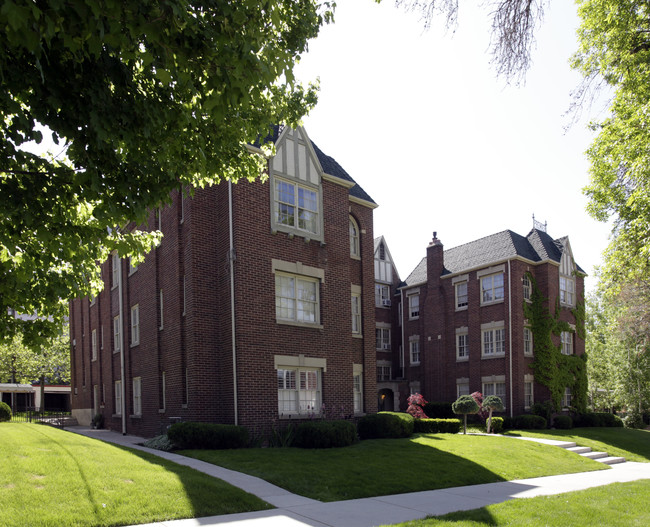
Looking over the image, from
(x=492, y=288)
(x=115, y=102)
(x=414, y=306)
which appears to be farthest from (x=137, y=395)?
(x=414, y=306)

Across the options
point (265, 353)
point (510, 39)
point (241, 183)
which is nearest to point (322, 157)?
point (241, 183)

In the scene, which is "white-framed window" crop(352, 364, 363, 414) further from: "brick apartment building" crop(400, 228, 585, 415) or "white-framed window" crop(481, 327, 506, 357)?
"white-framed window" crop(481, 327, 506, 357)

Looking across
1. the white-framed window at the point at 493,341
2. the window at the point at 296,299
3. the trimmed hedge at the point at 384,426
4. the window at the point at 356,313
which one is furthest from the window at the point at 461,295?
the window at the point at 296,299

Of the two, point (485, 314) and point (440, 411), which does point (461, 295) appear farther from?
point (440, 411)

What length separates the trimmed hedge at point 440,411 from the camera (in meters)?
33.5

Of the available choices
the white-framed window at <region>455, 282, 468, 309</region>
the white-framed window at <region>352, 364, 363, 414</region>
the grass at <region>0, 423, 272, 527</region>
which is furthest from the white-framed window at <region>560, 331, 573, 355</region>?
the grass at <region>0, 423, 272, 527</region>

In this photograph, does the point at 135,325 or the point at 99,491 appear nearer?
the point at 99,491

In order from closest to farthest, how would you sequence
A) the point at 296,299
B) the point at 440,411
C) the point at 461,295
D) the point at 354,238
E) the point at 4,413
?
the point at 296,299 < the point at 354,238 < the point at 4,413 < the point at 440,411 < the point at 461,295

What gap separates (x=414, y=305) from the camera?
40.0 m

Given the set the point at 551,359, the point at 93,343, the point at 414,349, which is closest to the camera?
the point at 93,343

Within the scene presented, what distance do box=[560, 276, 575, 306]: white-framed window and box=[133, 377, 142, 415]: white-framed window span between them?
26.5 meters

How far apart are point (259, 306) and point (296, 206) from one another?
4130 millimetres

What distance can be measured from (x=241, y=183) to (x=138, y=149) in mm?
12062

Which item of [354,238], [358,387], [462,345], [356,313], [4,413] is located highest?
[354,238]
